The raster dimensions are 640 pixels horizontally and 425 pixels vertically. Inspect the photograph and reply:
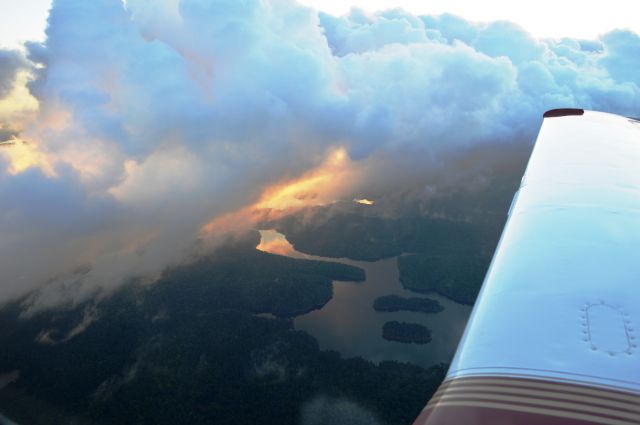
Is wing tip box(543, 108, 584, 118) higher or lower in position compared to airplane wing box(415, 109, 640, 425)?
higher

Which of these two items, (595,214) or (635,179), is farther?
(635,179)

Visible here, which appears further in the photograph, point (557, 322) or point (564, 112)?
point (564, 112)

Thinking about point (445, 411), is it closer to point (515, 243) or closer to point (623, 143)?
point (515, 243)

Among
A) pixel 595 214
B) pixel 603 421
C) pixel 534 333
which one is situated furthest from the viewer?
pixel 595 214

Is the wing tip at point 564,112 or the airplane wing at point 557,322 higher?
the wing tip at point 564,112

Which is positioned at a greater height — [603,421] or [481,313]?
[603,421]

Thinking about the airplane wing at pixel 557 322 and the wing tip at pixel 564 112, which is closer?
the airplane wing at pixel 557 322

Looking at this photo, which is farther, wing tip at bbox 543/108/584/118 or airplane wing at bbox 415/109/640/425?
wing tip at bbox 543/108/584/118

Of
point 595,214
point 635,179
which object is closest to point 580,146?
point 635,179
